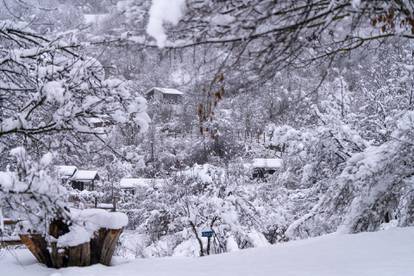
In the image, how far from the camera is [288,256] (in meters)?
4.12

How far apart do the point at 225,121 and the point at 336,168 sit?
2443 cm

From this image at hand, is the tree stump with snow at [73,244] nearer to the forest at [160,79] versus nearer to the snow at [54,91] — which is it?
the forest at [160,79]

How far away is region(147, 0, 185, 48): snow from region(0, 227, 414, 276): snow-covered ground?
2157 mm

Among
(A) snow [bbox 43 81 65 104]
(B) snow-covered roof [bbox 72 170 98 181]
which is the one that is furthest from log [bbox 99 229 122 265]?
(B) snow-covered roof [bbox 72 170 98 181]

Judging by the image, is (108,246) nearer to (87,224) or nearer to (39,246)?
(87,224)

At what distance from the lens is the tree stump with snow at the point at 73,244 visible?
13.6ft

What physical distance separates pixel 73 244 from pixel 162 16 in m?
2.71

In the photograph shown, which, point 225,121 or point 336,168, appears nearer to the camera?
point 336,168

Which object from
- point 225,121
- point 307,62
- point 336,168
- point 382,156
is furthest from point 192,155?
point 307,62

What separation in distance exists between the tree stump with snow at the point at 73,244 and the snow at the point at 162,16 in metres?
2.41

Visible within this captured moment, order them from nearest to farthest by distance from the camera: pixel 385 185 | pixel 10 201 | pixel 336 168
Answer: pixel 10 201, pixel 385 185, pixel 336 168

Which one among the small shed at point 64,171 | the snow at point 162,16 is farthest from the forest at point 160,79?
Answer: the small shed at point 64,171

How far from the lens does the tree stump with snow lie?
4148 mm

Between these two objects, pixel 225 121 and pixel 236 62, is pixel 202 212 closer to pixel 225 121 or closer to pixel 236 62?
pixel 236 62
